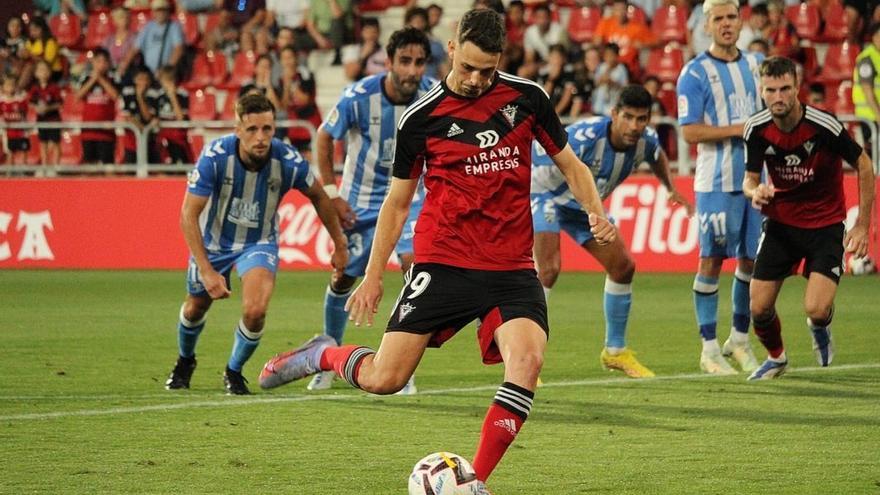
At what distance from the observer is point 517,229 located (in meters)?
6.53

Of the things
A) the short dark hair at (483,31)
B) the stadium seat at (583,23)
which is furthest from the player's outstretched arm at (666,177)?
the stadium seat at (583,23)

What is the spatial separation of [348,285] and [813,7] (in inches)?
486

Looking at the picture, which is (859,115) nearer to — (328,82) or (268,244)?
(328,82)

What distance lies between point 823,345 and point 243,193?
3912 mm

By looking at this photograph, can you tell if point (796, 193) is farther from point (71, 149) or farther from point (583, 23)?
point (71, 149)

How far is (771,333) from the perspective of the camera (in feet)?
32.1

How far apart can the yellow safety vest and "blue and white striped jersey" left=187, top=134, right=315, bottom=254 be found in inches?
395

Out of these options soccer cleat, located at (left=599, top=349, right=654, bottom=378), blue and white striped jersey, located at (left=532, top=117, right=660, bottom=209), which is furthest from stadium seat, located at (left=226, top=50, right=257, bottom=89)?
soccer cleat, located at (left=599, top=349, right=654, bottom=378)

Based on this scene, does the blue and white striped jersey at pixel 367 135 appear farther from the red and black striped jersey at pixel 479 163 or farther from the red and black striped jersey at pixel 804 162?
the red and black striped jersey at pixel 479 163

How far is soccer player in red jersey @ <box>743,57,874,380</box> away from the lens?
930 centimetres

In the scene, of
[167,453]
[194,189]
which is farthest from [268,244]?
[167,453]

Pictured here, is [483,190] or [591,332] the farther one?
[591,332]

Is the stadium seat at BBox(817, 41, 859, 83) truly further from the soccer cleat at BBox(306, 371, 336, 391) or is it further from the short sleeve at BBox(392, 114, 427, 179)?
the short sleeve at BBox(392, 114, 427, 179)

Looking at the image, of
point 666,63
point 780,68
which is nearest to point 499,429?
point 780,68
